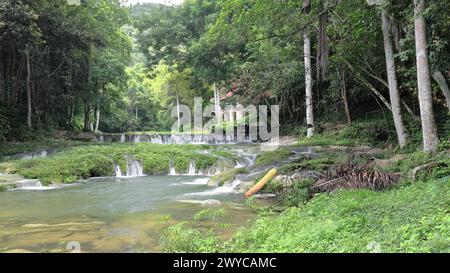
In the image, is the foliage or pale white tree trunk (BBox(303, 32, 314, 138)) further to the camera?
pale white tree trunk (BBox(303, 32, 314, 138))

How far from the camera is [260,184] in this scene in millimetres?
11172

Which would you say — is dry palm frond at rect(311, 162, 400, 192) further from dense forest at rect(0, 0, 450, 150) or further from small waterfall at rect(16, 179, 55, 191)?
small waterfall at rect(16, 179, 55, 191)

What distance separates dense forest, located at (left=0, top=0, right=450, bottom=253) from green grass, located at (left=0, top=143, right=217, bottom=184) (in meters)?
0.07

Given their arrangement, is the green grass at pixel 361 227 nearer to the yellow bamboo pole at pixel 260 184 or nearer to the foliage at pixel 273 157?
the yellow bamboo pole at pixel 260 184

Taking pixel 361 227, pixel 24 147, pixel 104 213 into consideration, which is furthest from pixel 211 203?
pixel 24 147

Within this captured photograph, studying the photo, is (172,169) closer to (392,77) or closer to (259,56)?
(259,56)

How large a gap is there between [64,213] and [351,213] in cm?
615

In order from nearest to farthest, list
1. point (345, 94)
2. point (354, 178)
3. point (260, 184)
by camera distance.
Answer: point (354, 178) → point (260, 184) → point (345, 94)

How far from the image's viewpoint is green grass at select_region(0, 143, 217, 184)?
15102 mm

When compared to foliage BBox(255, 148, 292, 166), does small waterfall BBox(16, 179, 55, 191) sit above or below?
below

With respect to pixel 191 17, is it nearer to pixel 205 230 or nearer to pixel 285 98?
pixel 285 98

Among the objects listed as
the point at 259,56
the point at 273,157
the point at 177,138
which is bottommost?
the point at 273,157

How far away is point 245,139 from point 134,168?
12823 millimetres

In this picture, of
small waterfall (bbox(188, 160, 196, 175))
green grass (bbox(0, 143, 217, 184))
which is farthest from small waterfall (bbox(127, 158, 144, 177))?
small waterfall (bbox(188, 160, 196, 175))
